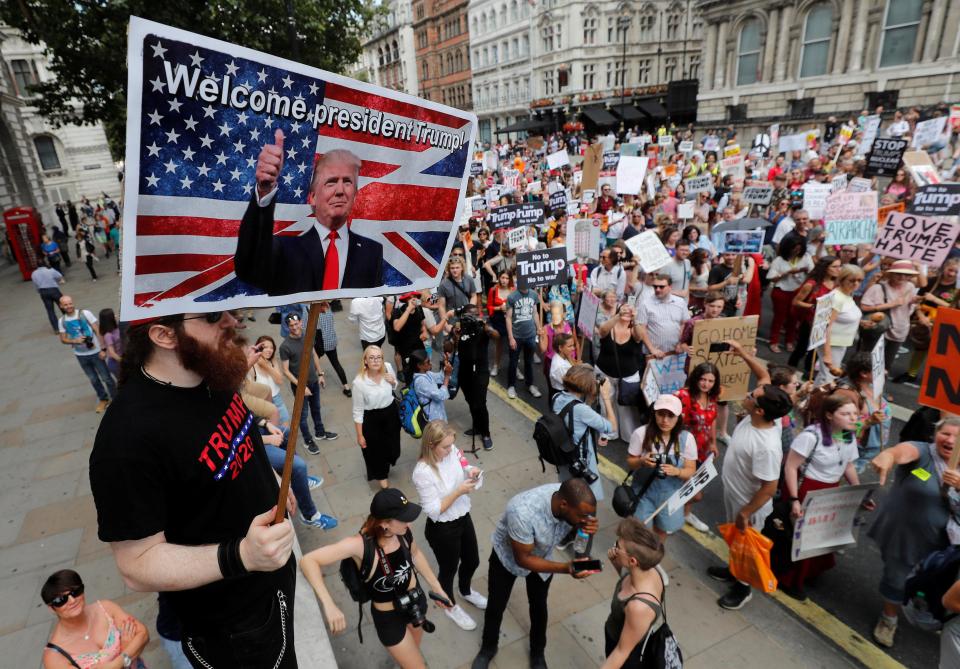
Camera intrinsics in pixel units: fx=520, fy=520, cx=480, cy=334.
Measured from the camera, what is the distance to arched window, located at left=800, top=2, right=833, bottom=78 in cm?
2972

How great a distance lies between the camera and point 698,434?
4.84 meters

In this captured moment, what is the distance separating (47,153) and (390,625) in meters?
54.0

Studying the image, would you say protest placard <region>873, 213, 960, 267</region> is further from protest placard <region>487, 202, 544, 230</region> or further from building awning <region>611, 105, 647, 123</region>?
→ building awning <region>611, 105, 647, 123</region>

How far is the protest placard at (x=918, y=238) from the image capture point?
6.66 metres

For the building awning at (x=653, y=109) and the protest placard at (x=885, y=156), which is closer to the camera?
the protest placard at (x=885, y=156)

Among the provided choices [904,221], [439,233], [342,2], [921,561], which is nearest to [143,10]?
[342,2]

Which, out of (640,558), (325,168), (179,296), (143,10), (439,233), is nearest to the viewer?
(179,296)

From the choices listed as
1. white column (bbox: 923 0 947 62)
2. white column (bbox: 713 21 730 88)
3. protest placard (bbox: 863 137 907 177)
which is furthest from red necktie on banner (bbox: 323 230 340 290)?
white column (bbox: 713 21 730 88)

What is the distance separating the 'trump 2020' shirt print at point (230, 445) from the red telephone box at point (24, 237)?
23049mm

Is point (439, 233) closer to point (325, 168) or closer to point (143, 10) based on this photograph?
point (325, 168)

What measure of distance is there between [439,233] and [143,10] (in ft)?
59.2

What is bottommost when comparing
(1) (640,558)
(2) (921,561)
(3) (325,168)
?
(2) (921,561)

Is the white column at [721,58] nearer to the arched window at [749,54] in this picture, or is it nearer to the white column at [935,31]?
the arched window at [749,54]

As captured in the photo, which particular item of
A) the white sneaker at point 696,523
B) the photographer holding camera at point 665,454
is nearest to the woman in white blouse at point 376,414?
the photographer holding camera at point 665,454
